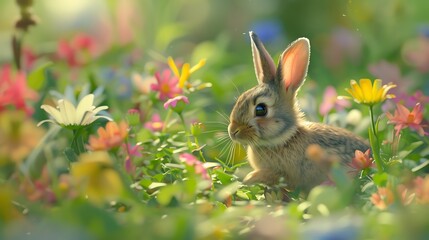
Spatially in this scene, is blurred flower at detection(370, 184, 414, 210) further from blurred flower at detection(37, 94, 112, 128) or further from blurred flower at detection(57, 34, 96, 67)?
blurred flower at detection(57, 34, 96, 67)

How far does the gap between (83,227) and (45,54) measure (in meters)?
3.15

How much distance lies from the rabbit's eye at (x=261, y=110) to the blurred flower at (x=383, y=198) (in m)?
0.74

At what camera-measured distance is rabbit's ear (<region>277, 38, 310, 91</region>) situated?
2.78 m

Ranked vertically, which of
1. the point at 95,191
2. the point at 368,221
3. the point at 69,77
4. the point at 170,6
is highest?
the point at 170,6

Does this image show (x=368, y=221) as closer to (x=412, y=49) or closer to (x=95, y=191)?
(x=95, y=191)

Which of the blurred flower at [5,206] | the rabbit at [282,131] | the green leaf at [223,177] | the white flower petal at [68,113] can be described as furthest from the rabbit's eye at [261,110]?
the blurred flower at [5,206]

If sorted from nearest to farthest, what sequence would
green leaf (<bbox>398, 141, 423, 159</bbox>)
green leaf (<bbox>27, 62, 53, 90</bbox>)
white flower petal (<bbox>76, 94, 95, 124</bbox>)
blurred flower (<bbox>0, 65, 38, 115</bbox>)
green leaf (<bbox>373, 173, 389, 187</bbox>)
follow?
green leaf (<bbox>373, 173, 389, 187</bbox>)
white flower petal (<bbox>76, 94, 95, 124</bbox>)
green leaf (<bbox>398, 141, 423, 159</bbox>)
blurred flower (<bbox>0, 65, 38, 115</bbox>)
green leaf (<bbox>27, 62, 53, 90</bbox>)

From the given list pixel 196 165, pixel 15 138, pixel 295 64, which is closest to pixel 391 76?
pixel 295 64

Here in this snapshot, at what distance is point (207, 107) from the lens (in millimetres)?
3896

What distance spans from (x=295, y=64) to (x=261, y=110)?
214 millimetres

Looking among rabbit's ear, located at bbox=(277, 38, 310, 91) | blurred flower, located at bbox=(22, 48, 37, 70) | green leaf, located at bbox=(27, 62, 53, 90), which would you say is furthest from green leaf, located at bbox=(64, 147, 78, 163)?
blurred flower, located at bbox=(22, 48, 37, 70)

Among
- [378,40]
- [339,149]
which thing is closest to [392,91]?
[339,149]

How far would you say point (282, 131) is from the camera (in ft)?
8.95

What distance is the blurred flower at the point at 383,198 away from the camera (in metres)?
2.00
